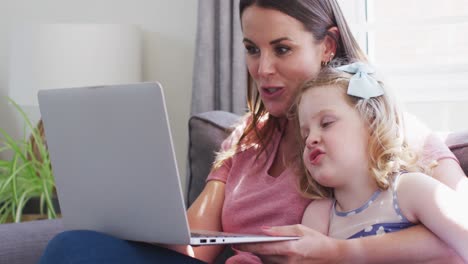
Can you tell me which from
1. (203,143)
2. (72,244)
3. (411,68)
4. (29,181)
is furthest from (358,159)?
(29,181)

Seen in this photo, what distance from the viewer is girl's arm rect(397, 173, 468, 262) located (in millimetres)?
1190

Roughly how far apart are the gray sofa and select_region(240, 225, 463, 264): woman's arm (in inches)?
14.4

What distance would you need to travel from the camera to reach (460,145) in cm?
158

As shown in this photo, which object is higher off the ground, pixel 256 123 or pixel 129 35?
pixel 129 35

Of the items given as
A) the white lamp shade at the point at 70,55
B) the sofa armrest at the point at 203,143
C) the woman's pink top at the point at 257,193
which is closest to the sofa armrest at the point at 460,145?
the woman's pink top at the point at 257,193

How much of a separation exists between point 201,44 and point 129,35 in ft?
0.91

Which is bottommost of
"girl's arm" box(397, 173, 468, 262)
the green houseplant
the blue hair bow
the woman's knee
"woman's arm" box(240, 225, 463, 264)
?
the green houseplant

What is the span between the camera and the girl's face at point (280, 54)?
1.55 m

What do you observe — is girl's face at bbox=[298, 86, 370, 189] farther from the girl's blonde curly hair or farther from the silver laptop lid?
the silver laptop lid

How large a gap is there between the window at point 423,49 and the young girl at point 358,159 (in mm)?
1282

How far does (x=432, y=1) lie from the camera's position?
2676 millimetres

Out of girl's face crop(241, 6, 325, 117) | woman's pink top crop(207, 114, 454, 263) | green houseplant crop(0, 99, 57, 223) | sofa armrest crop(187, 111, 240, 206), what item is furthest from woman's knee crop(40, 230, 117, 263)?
green houseplant crop(0, 99, 57, 223)

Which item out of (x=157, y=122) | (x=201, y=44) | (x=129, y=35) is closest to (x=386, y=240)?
(x=157, y=122)

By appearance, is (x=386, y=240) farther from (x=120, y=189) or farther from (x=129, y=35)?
(x=129, y=35)
